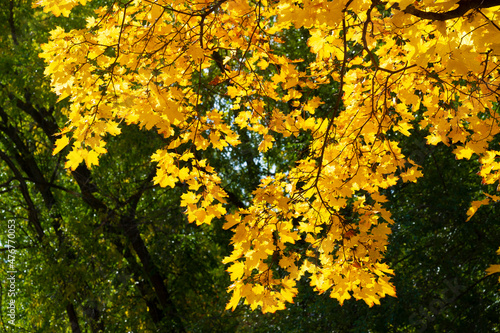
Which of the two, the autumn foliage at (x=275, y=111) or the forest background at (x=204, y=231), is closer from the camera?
the autumn foliage at (x=275, y=111)

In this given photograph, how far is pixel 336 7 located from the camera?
2039mm

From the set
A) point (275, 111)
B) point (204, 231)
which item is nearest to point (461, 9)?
point (275, 111)

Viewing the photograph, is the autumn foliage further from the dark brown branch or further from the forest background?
the forest background

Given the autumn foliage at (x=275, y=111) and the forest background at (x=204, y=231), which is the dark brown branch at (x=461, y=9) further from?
the forest background at (x=204, y=231)

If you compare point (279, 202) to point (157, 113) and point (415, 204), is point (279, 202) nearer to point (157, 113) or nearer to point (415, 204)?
point (157, 113)

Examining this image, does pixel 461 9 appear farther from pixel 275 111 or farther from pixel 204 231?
pixel 204 231

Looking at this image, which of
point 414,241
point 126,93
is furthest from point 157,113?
point 414,241

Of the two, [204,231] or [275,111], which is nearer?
[275,111]

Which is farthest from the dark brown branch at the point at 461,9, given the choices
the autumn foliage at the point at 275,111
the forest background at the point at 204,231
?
the forest background at the point at 204,231

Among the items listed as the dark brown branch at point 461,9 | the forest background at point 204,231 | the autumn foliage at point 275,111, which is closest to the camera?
the dark brown branch at point 461,9

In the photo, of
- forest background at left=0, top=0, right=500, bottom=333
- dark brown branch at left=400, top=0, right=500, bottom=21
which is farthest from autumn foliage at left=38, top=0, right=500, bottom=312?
forest background at left=0, top=0, right=500, bottom=333

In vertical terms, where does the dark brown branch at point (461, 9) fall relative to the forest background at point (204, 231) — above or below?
below

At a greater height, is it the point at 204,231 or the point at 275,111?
the point at 204,231

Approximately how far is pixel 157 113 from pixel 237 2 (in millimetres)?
578
